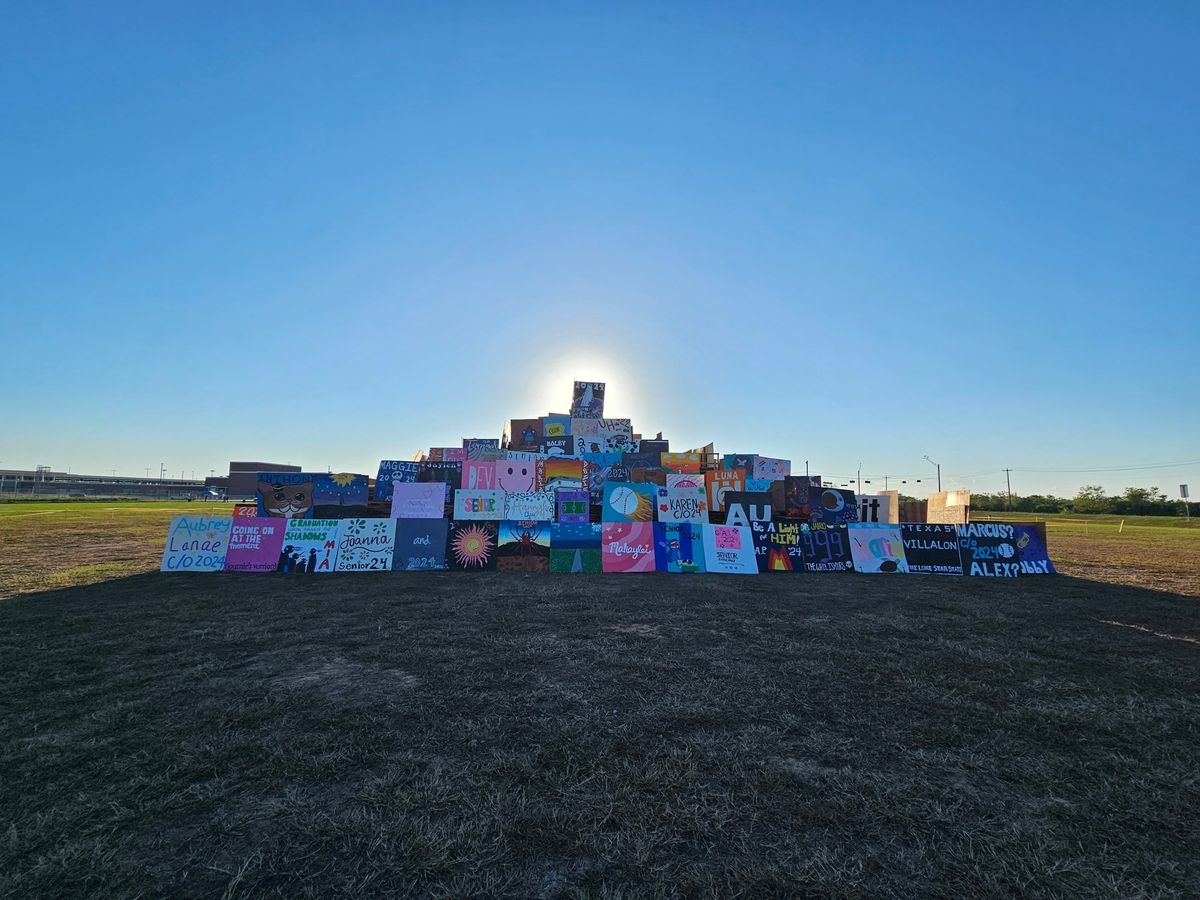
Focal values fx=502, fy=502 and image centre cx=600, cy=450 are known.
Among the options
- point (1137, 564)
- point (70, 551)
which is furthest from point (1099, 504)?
point (70, 551)

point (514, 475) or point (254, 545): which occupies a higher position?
point (514, 475)

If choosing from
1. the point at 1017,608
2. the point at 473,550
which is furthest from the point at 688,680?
the point at 473,550

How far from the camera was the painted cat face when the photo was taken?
15.8 metres

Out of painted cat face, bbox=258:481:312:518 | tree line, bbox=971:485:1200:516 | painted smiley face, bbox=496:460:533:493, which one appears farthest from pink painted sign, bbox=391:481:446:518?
tree line, bbox=971:485:1200:516

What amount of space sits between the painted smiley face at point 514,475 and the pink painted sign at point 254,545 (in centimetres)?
673

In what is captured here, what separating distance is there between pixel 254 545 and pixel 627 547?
9.37 m

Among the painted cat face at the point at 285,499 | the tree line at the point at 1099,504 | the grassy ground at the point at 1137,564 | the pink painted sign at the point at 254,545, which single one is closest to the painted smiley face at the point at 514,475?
the painted cat face at the point at 285,499

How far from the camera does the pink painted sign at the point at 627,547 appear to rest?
12.9 meters

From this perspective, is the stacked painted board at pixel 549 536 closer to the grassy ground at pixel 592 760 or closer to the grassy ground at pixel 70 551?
the grassy ground at pixel 70 551

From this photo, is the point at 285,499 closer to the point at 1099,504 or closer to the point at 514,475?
the point at 514,475

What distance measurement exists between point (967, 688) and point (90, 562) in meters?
19.5

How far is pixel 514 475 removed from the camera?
17.8m

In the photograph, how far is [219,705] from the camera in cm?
442

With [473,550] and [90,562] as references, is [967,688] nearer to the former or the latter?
[473,550]
